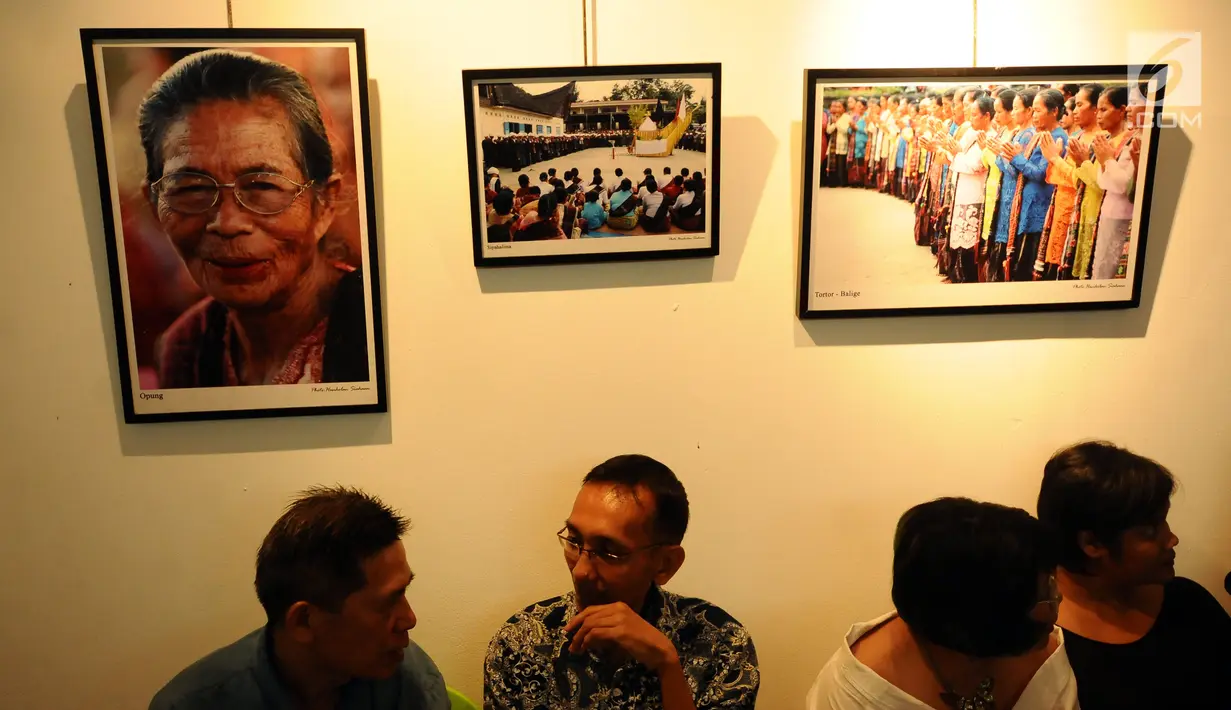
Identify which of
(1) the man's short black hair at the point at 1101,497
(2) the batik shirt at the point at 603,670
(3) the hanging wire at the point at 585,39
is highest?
(3) the hanging wire at the point at 585,39

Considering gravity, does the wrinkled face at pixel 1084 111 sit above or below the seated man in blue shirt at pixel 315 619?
above

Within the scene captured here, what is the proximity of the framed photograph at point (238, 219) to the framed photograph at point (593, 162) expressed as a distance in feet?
0.86

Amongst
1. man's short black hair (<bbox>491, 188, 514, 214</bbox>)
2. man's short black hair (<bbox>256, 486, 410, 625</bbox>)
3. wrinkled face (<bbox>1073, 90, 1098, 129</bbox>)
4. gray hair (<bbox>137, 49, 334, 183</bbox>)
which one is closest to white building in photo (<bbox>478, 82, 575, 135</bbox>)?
man's short black hair (<bbox>491, 188, 514, 214</bbox>)

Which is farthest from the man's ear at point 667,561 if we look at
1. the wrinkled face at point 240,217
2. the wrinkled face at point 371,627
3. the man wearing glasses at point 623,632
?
the wrinkled face at point 240,217

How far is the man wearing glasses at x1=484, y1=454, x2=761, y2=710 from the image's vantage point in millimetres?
1334

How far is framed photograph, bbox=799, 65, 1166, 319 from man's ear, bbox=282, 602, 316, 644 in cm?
117

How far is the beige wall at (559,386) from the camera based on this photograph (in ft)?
5.28

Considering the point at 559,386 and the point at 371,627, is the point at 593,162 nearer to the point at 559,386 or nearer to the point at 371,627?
the point at 559,386

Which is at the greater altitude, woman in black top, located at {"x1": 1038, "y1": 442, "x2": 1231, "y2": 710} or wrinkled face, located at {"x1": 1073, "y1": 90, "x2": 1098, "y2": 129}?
wrinkled face, located at {"x1": 1073, "y1": 90, "x2": 1098, "y2": 129}

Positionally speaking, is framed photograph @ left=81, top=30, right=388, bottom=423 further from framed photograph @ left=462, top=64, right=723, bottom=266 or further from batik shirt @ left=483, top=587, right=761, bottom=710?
batik shirt @ left=483, top=587, right=761, bottom=710

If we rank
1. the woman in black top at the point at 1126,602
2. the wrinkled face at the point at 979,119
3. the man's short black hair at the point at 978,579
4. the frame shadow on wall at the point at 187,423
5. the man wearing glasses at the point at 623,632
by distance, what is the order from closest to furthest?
1. the man's short black hair at the point at 978,579
2. the man wearing glasses at the point at 623,632
3. the woman in black top at the point at 1126,602
4. the frame shadow on wall at the point at 187,423
5. the wrinkled face at the point at 979,119

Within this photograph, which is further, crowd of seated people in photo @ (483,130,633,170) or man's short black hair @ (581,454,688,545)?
crowd of seated people in photo @ (483,130,633,170)

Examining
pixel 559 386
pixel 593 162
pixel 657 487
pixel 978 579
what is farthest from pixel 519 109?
pixel 978 579

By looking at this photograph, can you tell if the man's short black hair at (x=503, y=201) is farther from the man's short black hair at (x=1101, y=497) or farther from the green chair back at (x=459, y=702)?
the man's short black hair at (x=1101, y=497)
